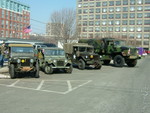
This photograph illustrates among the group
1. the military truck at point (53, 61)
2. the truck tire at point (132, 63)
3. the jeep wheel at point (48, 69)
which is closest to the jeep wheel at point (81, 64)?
the military truck at point (53, 61)

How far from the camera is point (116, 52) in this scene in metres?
23.2

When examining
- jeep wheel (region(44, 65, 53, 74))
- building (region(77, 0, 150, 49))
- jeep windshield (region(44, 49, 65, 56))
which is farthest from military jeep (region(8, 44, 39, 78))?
building (region(77, 0, 150, 49))

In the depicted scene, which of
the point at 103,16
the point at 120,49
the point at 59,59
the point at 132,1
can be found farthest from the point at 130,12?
the point at 59,59

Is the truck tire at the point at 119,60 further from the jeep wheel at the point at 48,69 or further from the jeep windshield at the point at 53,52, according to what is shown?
the jeep wheel at the point at 48,69

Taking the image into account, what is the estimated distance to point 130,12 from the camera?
338 ft

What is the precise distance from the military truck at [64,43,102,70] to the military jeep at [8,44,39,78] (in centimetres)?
581

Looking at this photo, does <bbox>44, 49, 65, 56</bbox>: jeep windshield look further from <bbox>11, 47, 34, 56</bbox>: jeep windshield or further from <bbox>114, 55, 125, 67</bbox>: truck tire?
<bbox>114, 55, 125, 67</bbox>: truck tire

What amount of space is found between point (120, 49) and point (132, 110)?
54.7 feet

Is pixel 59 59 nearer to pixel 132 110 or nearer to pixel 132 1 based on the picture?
pixel 132 110

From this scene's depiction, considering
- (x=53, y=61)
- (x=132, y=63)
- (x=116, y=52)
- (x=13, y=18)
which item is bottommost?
(x=132, y=63)

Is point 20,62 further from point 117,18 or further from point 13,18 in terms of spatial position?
point 13,18

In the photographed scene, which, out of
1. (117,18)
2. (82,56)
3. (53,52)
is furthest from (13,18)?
(53,52)

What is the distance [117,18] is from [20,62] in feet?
316

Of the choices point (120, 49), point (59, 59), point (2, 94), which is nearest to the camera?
point (2, 94)
